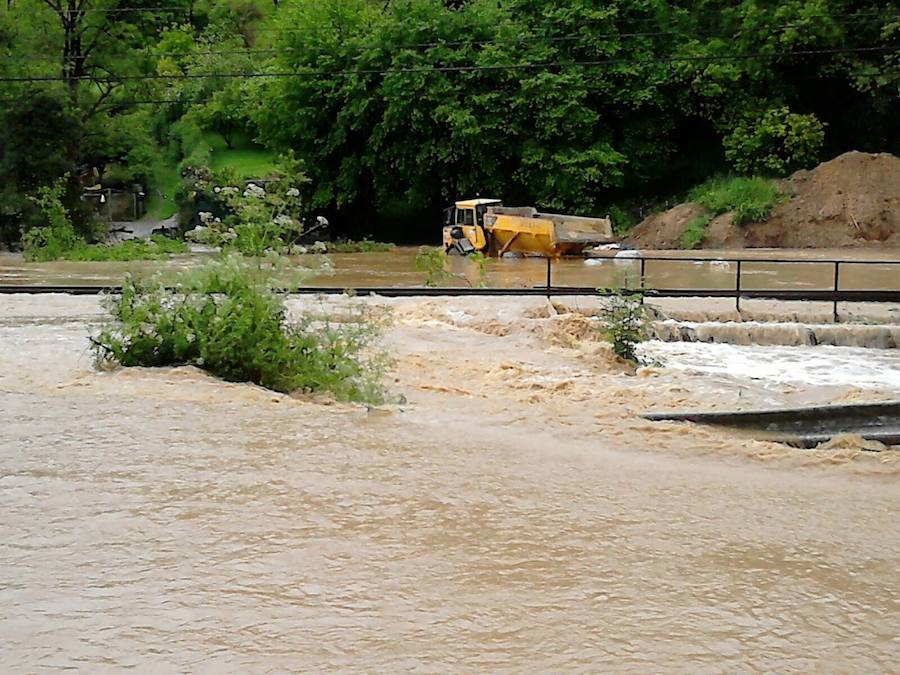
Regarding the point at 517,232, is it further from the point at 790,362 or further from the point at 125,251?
the point at 790,362

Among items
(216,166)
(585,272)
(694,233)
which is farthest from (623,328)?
(216,166)

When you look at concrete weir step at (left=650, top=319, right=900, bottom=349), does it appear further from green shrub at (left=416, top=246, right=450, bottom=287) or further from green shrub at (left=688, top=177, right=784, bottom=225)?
green shrub at (left=688, top=177, right=784, bottom=225)

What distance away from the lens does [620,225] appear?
163 ft

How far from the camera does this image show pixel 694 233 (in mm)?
45125

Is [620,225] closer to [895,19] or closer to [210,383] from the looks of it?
[895,19]

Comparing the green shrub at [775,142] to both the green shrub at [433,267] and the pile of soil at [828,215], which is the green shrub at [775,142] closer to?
the pile of soil at [828,215]

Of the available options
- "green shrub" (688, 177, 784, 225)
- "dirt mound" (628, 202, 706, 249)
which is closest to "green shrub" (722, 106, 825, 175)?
"green shrub" (688, 177, 784, 225)

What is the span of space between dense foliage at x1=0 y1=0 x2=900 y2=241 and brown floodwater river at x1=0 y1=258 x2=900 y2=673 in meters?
37.9

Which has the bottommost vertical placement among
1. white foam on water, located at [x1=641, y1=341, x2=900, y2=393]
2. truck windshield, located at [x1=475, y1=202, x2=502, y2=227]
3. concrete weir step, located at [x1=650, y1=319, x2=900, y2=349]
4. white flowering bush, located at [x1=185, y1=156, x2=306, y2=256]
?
white foam on water, located at [x1=641, y1=341, x2=900, y2=393]

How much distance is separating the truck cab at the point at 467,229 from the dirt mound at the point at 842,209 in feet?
40.3

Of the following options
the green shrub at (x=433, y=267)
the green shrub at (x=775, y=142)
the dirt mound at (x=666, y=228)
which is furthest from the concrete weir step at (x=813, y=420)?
the green shrub at (x=775, y=142)

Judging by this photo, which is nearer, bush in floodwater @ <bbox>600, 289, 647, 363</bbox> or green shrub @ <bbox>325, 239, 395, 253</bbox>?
bush in floodwater @ <bbox>600, 289, 647, 363</bbox>

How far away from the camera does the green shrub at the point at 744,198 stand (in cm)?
4491

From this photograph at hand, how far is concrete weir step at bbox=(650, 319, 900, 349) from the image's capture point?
1916cm
